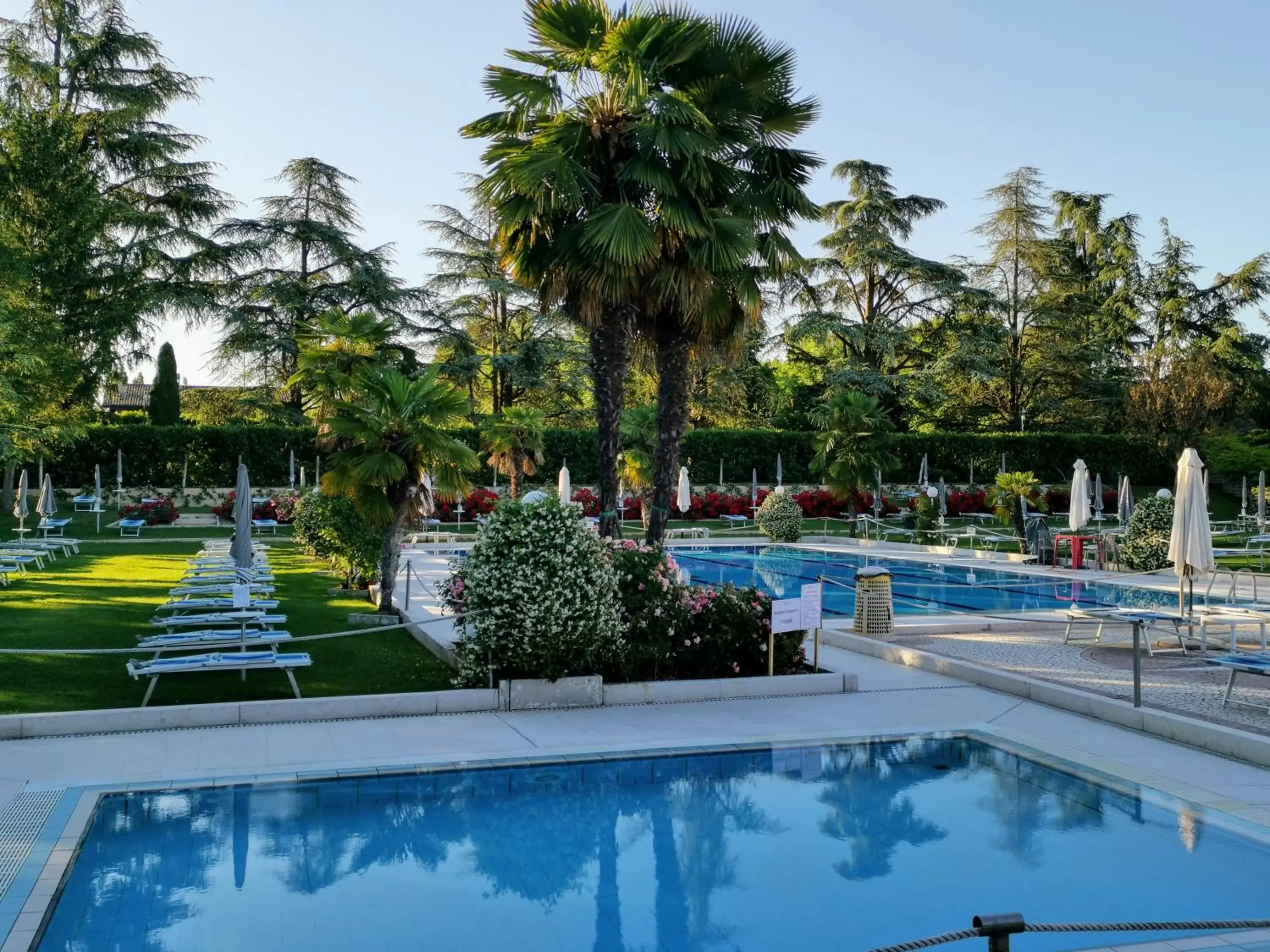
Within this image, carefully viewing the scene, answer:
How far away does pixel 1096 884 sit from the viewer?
17.9ft

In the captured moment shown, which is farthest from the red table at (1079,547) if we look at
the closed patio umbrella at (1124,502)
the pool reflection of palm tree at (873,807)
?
the pool reflection of palm tree at (873,807)

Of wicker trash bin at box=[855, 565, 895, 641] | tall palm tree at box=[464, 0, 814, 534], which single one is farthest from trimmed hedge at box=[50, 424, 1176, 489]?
wicker trash bin at box=[855, 565, 895, 641]

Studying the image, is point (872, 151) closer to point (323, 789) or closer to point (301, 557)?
point (301, 557)

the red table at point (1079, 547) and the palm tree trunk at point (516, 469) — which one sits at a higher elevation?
the palm tree trunk at point (516, 469)

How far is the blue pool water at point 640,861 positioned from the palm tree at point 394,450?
6.17m

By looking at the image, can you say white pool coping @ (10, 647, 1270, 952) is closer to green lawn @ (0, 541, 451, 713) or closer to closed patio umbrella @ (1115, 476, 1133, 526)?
green lawn @ (0, 541, 451, 713)

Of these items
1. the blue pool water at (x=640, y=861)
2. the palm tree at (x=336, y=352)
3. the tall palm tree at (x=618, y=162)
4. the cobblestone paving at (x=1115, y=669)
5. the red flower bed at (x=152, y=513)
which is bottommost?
the blue pool water at (x=640, y=861)

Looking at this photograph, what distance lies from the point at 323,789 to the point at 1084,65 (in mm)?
20685

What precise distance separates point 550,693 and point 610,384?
540 cm

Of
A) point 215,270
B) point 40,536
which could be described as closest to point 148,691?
point 40,536

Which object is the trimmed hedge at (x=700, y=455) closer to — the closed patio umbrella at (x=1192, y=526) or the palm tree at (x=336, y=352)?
the palm tree at (x=336, y=352)

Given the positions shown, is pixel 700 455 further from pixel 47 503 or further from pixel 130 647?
pixel 130 647

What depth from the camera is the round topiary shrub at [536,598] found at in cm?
881

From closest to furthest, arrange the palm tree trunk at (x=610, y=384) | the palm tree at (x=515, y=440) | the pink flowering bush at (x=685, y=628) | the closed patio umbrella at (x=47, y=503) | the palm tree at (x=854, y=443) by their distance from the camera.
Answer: the pink flowering bush at (x=685, y=628), the palm tree trunk at (x=610, y=384), the closed patio umbrella at (x=47, y=503), the palm tree at (x=515, y=440), the palm tree at (x=854, y=443)
